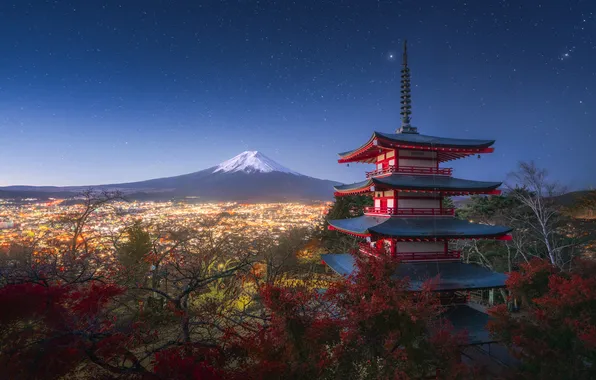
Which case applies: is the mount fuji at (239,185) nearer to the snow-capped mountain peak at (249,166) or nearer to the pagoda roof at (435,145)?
the snow-capped mountain peak at (249,166)

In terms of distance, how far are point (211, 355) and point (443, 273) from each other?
380 inches

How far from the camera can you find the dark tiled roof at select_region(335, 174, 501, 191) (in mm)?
11922

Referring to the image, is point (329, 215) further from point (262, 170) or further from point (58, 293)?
point (262, 170)

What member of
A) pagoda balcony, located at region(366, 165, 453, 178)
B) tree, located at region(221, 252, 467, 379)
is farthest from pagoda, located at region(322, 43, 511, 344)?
tree, located at region(221, 252, 467, 379)

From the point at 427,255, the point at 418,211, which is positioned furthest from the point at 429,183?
the point at 427,255

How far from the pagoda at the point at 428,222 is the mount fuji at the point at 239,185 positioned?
7292cm

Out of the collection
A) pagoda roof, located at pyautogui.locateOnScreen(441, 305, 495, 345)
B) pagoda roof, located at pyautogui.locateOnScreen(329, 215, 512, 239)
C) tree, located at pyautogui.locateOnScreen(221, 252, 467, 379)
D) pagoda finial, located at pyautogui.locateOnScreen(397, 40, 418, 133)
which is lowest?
pagoda roof, located at pyautogui.locateOnScreen(441, 305, 495, 345)

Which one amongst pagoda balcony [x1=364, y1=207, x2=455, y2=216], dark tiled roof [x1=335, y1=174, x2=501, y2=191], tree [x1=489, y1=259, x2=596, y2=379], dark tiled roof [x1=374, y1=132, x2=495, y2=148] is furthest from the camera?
pagoda balcony [x1=364, y1=207, x2=455, y2=216]

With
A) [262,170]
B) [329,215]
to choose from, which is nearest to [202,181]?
[262,170]

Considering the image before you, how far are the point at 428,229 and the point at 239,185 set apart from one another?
294ft

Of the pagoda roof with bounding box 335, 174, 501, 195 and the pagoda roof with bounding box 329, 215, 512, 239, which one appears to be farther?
the pagoda roof with bounding box 335, 174, 501, 195

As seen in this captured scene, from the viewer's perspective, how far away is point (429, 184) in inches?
488

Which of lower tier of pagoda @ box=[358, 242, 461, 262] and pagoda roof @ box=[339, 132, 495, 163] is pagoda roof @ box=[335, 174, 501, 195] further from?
lower tier of pagoda @ box=[358, 242, 461, 262]

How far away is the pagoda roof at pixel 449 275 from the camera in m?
11.0
